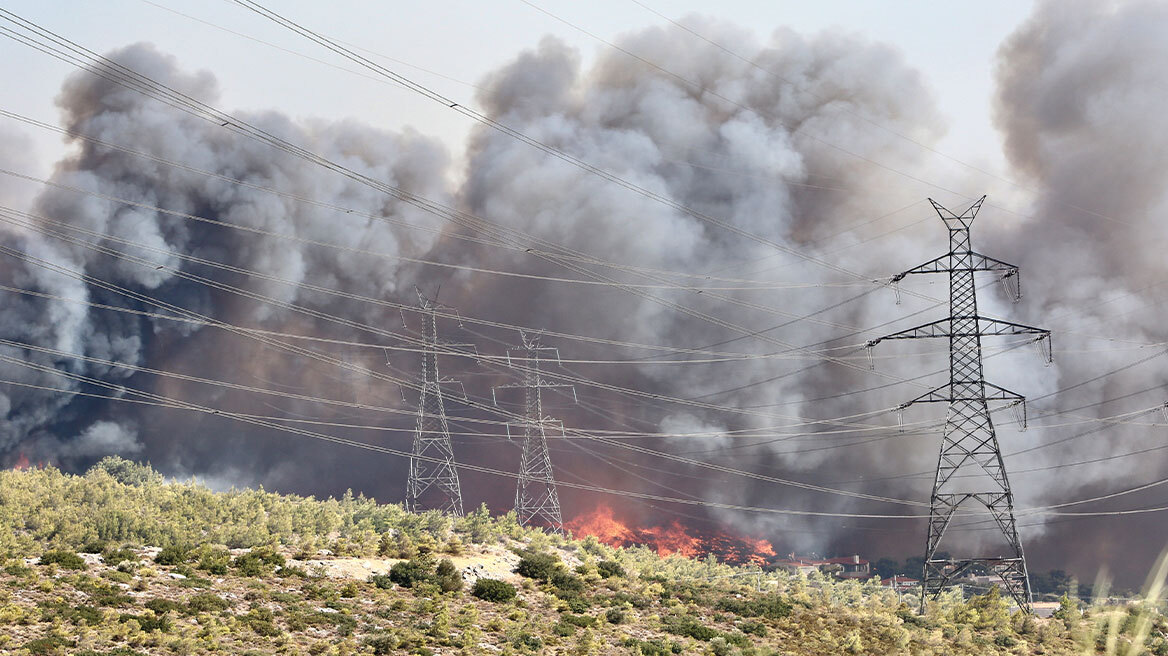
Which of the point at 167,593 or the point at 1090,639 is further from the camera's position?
the point at 1090,639

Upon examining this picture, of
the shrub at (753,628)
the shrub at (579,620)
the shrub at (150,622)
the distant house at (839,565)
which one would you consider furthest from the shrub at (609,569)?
the distant house at (839,565)

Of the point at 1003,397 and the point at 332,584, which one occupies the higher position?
the point at 1003,397

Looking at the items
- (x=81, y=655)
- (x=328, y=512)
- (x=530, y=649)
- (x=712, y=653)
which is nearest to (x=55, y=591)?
(x=81, y=655)

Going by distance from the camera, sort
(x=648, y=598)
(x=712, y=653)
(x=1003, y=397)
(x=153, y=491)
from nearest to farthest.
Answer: (x=712, y=653) < (x=648, y=598) < (x=1003, y=397) < (x=153, y=491)

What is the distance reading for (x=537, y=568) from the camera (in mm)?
49375

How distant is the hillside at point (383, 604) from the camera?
32.5 metres

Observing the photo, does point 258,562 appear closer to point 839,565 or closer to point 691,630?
point 691,630

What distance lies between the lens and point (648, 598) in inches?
1916

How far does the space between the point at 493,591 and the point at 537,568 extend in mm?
5831

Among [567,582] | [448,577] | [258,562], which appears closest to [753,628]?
[567,582]

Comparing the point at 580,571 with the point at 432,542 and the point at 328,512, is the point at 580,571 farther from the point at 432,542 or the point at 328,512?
the point at 328,512

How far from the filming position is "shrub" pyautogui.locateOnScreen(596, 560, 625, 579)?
5278 cm

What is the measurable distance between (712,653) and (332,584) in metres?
16.2

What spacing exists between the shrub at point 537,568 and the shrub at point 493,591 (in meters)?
4.48
